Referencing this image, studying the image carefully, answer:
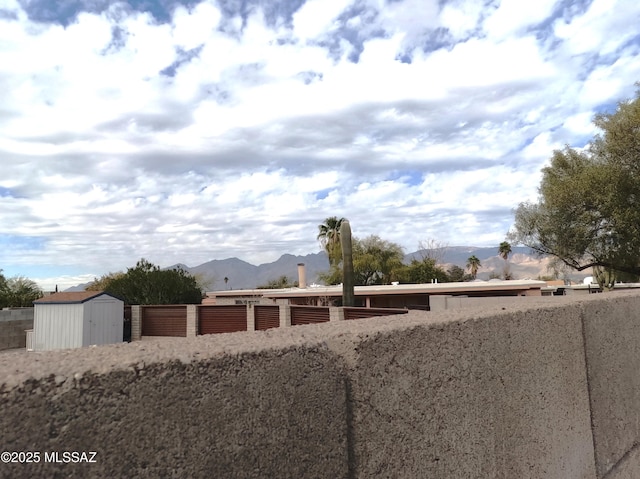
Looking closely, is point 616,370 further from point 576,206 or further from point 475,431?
point 576,206

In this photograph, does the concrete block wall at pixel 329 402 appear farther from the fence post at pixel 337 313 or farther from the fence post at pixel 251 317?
the fence post at pixel 251 317

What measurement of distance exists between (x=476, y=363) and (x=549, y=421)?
83cm

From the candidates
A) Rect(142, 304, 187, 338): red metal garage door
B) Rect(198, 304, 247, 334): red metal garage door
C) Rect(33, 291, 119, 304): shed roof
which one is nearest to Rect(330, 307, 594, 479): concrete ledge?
Rect(198, 304, 247, 334): red metal garage door

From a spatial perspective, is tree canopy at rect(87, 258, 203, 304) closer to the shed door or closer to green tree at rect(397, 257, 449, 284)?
the shed door

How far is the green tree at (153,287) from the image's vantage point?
32594 millimetres

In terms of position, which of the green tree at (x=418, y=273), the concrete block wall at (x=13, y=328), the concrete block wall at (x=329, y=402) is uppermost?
the green tree at (x=418, y=273)

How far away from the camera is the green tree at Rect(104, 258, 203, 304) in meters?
32.6

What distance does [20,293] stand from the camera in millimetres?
42312

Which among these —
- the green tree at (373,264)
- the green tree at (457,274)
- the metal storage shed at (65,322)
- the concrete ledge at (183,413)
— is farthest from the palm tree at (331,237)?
the concrete ledge at (183,413)

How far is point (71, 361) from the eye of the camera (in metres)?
1.17

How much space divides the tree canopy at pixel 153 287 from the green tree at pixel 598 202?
21.7 m

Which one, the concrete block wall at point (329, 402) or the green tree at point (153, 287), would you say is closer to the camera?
the concrete block wall at point (329, 402)

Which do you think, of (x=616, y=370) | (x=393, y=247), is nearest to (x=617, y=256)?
(x=616, y=370)

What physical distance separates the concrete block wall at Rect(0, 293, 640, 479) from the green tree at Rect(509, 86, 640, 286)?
65.1 feet
